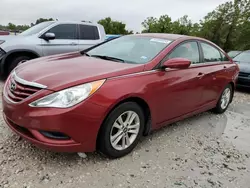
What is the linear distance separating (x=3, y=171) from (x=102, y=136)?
1.05 metres

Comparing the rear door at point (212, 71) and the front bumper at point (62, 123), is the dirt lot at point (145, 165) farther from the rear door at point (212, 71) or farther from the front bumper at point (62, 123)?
the rear door at point (212, 71)

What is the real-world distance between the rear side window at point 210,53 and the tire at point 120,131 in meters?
1.90

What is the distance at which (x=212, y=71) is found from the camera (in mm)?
4258

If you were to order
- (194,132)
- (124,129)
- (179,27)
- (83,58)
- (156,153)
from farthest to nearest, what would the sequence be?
(179,27) → (194,132) → (83,58) → (156,153) → (124,129)

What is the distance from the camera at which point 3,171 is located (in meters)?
2.52

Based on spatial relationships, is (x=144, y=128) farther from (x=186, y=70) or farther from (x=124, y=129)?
(x=186, y=70)

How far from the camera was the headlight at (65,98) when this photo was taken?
7.89 feet

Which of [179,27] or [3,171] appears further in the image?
[179,27]

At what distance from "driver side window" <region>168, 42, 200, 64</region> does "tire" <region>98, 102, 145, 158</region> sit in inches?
39.2

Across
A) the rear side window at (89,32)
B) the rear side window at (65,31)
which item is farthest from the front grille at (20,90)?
the rear side window at (89,32)

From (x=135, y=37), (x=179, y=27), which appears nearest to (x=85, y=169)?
(x=135, y=37)

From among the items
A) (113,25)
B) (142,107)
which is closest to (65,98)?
(142,107)

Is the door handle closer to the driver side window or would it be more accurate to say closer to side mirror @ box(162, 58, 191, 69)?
the driver side window

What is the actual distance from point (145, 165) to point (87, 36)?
5331mm
